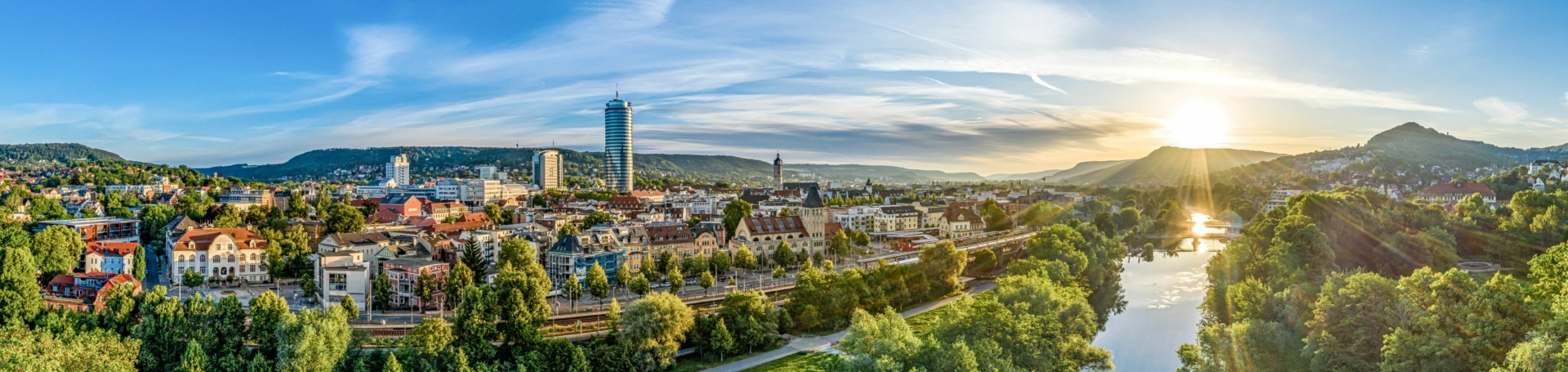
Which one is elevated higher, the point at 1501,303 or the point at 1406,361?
the point at 1501,303

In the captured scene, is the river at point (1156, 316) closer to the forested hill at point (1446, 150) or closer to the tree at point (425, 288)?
the tree at point (425, 288)

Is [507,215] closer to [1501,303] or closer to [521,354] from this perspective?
[521,354]

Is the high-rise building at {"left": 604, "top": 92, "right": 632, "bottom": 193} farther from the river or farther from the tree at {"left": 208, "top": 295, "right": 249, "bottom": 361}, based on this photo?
the tree at {"left": 208, "top": 295, "right": 249, "bottom": 361}

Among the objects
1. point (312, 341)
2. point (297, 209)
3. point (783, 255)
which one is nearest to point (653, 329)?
point (312, 341)

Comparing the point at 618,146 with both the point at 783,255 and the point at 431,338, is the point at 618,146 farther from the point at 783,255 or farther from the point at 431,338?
the point at 431,338

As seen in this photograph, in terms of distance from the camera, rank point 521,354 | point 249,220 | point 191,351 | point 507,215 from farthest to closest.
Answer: point 507,215 < point 249,220 < point 521,354 < point 191,351

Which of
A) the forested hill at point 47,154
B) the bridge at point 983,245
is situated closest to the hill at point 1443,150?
the bridge at point 983,245

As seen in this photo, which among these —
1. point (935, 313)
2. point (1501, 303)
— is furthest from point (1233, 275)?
point (1501, 303)
